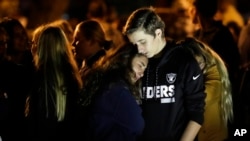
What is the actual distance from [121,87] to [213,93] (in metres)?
1.05

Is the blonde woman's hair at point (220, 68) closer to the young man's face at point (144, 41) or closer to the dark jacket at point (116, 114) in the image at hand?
the young man's face at point (144, 41)

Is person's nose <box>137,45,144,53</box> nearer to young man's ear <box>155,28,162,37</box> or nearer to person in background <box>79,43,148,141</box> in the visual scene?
person in background <box>79,43,148,141</box>

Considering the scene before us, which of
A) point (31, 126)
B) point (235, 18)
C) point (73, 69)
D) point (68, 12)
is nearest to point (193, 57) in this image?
point (73, 69)

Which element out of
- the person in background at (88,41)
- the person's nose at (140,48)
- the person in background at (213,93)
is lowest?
the person in background at (213,93)

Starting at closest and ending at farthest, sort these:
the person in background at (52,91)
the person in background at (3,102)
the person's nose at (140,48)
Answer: the person's nose at (140,48) < the person in background at (52,91) < the person in background at (3,102)

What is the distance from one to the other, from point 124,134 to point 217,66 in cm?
119

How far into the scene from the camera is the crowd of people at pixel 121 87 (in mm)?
4461

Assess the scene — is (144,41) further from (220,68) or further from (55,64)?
(55,64)

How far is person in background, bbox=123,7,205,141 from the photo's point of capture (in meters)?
4.64

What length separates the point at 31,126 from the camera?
209 inches

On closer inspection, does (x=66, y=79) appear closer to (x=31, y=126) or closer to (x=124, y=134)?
(x=31, y=126)

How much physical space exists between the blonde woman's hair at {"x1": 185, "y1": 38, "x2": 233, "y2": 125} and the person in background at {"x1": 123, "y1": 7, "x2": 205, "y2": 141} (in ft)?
1.01

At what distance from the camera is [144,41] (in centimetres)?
463

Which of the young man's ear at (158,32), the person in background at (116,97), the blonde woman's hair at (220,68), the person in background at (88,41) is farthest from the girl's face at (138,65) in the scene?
the person in background at (88,41)
